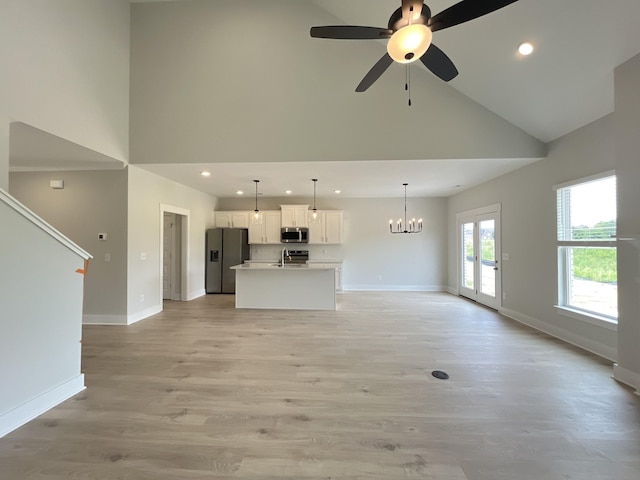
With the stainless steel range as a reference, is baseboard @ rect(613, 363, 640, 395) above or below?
below

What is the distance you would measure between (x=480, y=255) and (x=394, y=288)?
7.91ft

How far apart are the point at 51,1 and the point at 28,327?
3.73 meters

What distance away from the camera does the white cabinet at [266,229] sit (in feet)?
24.6

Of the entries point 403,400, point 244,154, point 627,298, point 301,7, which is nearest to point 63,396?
point 403,400

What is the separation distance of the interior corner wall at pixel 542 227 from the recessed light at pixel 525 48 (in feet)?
4.01

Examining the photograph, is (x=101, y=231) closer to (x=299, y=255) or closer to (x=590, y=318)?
(x=299, y=255)

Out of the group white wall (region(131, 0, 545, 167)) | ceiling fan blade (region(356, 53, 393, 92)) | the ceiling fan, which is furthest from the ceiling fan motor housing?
white wall (region(131, 0, 545, 167))

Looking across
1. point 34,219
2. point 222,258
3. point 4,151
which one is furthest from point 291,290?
point 4,151

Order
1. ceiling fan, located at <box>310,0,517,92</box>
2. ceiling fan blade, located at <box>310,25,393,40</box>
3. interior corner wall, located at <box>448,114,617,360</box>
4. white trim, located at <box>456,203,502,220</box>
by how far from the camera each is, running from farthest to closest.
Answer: white trim, located at <box>456,203,502,220</box>, interior corner wall, located at <box>448,114,617,360</box>, ceiling fan blade, located at <box>310,25,393,40</box>, ceiling fan, located at <box>310,0,517,92</box>

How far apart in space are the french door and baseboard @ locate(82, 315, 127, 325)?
659 cm

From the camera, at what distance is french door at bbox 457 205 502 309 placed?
5.30 metres

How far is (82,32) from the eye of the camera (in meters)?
3.58

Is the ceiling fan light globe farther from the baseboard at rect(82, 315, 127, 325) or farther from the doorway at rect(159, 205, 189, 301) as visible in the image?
the doorway at rect(159, 205, 189, 301)

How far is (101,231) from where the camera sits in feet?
14.4
